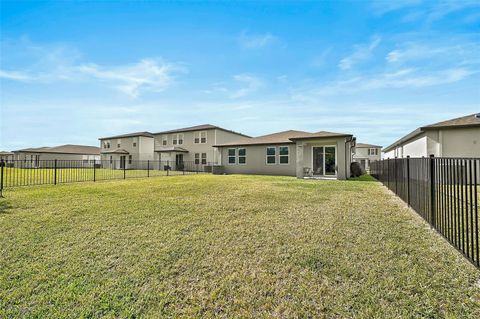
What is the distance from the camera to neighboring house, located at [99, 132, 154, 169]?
34.0 meters

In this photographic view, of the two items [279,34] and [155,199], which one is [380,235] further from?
[279,34]

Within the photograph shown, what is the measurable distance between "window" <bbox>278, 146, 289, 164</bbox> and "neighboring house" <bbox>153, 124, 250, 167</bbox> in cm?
956

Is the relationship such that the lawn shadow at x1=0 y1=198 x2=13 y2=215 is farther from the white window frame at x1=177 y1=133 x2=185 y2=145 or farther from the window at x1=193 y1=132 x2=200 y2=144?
the white window frame at x1=177 y1=133 x2=185 y2=145

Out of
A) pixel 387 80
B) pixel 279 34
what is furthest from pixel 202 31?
pixel 387 80

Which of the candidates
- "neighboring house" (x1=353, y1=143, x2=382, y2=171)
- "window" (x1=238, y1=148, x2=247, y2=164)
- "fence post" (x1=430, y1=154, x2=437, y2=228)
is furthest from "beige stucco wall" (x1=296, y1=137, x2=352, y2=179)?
"neighboring house" (x1=353, y1=143, x2=382, y2=171)

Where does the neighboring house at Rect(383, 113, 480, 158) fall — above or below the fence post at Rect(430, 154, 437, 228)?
above

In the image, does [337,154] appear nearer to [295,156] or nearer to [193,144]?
[295,156]

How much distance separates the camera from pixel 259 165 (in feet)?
70.8

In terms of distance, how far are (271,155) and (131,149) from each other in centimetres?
2369

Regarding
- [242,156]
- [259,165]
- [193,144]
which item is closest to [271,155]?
[259,165]

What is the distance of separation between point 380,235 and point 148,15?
A: 10565 millimetres

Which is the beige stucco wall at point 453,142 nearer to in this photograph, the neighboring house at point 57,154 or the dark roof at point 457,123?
the dark roof at point 457,123

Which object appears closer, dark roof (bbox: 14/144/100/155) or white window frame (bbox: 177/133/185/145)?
white window frame (bbox: 177/133/185/145)

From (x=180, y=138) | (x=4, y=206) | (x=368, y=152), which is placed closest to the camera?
(x=4, y=206)
